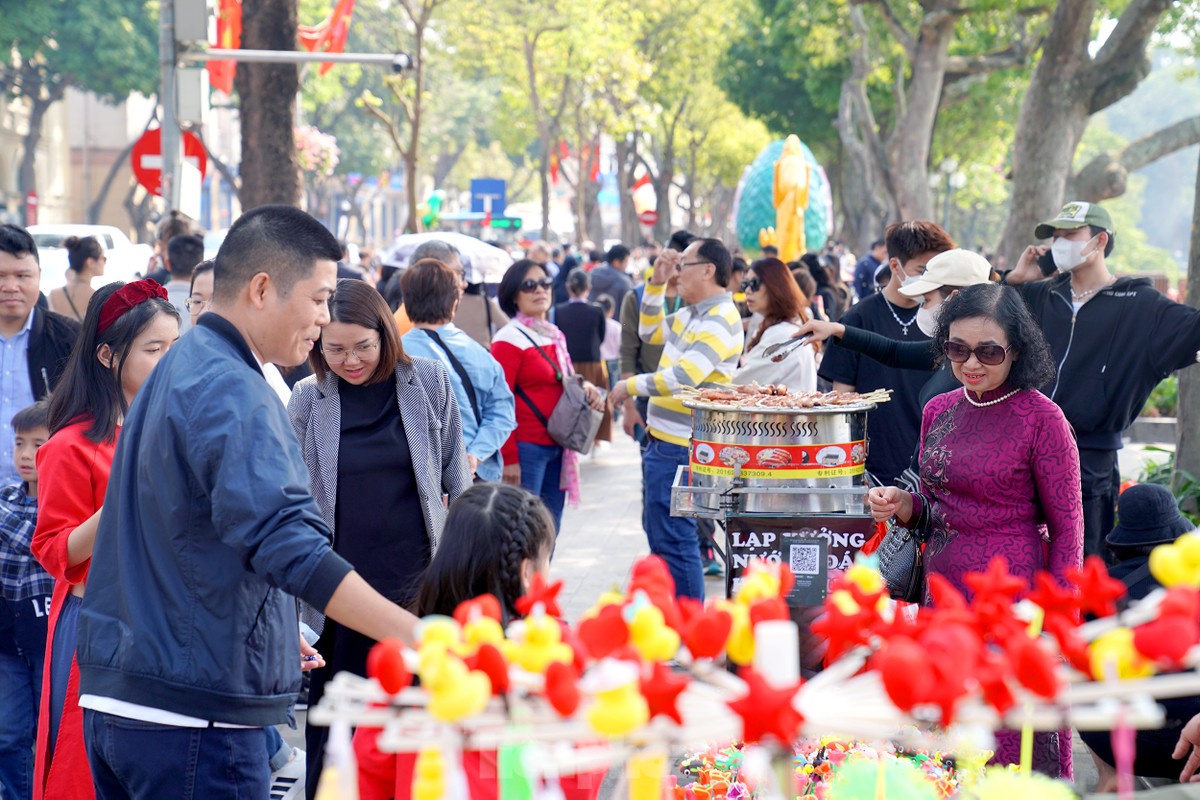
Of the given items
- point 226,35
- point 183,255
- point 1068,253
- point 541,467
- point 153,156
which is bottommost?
point 541,467

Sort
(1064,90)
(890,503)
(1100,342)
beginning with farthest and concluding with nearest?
(1064,90)
(1100,342)
(890,503)

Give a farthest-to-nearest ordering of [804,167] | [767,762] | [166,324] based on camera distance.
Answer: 1. [804,167]
2. [166,324]
3. [767,762]

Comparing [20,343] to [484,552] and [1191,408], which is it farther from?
[1191,408]

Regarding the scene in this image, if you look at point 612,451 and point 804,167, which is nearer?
point 612,451

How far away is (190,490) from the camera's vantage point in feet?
8.56

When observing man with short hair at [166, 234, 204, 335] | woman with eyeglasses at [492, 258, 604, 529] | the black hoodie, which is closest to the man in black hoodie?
the black hoodie

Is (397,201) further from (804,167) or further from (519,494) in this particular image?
(519,494)

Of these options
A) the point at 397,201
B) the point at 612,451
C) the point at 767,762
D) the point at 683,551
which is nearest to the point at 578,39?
the point at 612,451

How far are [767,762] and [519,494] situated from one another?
4.56 ft

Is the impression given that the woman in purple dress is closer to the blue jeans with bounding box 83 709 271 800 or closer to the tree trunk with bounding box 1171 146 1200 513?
the blue jeans with bounding box 83 709 271 800

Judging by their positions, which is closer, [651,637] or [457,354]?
[651,637]

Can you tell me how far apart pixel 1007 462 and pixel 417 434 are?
1858mm

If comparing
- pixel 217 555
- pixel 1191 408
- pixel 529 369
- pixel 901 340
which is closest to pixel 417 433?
pixel 217 555

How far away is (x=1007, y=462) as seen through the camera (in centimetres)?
379
